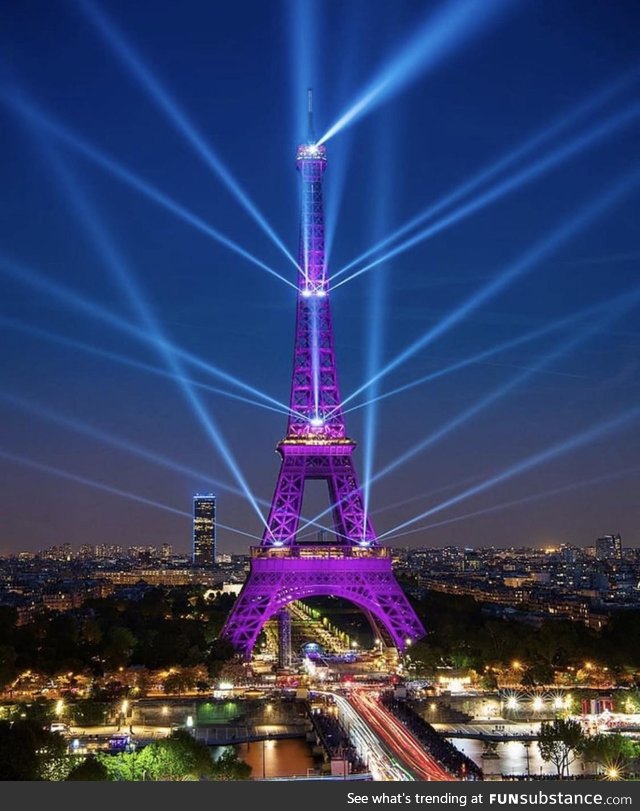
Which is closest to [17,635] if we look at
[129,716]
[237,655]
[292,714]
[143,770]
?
[237,655]

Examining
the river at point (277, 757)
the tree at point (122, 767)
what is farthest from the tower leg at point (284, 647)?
the tree at point (122, 767)

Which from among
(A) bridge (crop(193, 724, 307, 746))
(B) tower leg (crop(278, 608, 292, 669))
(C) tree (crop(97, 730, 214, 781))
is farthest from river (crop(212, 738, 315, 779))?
(B) tower leg (crop(278, 608, 292, 669))

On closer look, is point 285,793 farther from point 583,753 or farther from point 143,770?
point 583,753

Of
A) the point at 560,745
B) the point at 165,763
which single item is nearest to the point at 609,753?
the point at 560,745

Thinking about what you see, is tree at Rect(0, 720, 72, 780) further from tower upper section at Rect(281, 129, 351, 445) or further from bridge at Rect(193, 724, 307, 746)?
tower upper section at Rect(281, 129, 351, 445)

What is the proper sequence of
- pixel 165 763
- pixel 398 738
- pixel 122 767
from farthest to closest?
pixel 398 738 → pixel 165 763 → pixel 122 767

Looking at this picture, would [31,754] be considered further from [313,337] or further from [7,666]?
[313,337]
